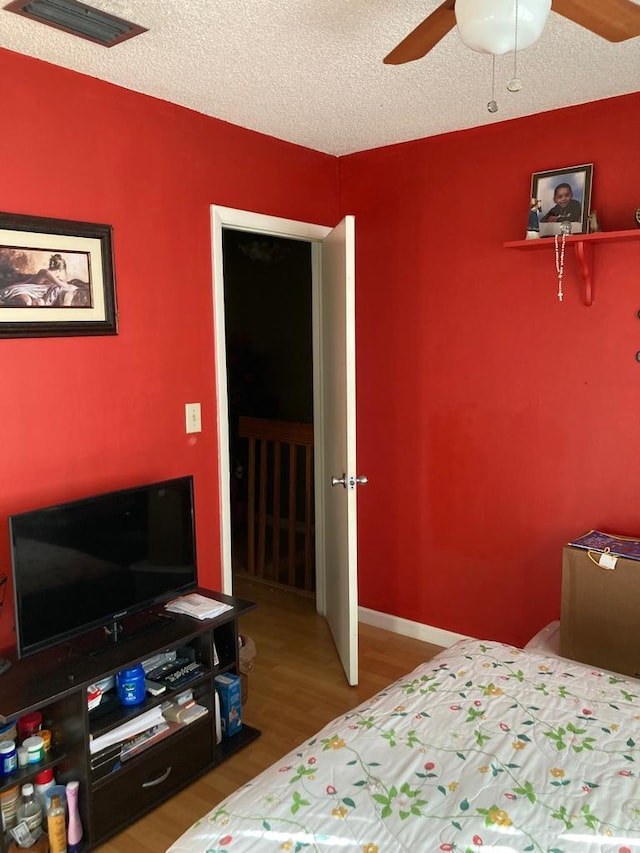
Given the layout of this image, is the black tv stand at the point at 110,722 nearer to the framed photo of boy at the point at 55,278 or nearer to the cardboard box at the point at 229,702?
the cardboard box at the point at 229,702

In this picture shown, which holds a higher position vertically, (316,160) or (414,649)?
(316,160)

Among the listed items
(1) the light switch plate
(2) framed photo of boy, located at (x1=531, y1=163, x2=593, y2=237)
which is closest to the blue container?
(1) the light switch plate

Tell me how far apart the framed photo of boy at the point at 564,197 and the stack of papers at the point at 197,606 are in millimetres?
1955

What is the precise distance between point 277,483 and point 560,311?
2.10m

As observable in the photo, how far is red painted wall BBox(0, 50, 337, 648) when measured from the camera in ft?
7.56

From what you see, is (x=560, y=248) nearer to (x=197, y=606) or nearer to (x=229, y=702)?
(x=197, y=606)

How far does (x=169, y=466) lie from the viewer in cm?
284

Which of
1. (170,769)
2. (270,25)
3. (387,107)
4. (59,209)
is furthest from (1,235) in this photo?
(170,769)

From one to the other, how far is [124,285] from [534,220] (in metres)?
1.66

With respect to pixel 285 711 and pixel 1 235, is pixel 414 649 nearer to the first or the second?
pixel 285 711

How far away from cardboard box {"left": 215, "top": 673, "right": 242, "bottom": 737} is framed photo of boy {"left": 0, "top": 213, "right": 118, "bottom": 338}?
140 centimetres

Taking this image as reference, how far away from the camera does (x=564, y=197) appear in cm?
285

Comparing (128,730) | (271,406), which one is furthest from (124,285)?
(271,406)

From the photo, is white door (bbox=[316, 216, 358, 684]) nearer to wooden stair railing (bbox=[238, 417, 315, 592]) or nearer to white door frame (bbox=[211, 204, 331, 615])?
white door frame (bbox=[211, 204, 331, 615])
